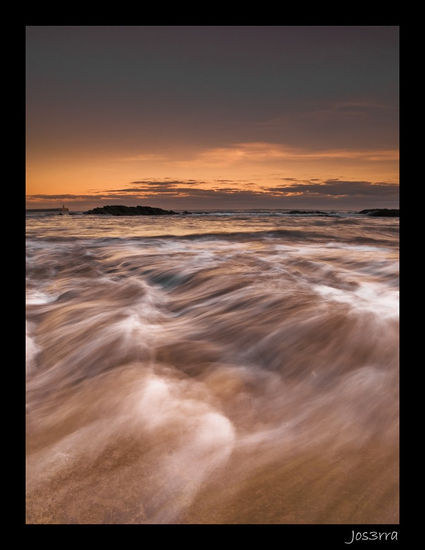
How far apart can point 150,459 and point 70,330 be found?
2571mm

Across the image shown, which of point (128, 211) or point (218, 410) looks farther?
point (128, 211)

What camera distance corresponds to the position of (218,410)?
1.99 meters

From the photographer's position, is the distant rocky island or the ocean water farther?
the distant rocky island

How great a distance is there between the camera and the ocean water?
1.36 meters

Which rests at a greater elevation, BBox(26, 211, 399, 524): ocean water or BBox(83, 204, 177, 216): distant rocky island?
BBox(83, 204, 177, 216): distant rocky island

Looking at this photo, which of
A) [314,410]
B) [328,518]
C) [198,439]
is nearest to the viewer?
[328,518]

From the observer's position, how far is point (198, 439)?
1.74 m

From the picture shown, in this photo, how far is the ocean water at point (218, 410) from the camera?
4.48ft

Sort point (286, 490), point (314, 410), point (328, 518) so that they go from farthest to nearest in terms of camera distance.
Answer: point (314, 410) < point (286, 490) < point (328, 518)
